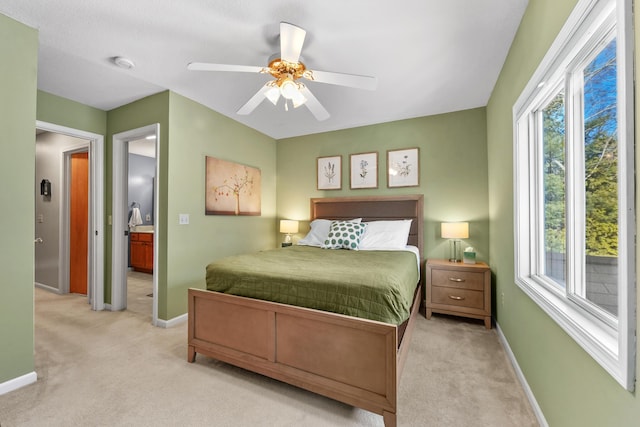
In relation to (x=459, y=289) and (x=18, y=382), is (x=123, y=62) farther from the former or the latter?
(x=459, y=289)

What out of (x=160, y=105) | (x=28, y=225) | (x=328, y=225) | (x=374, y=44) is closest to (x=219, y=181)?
(x=160, y=105)

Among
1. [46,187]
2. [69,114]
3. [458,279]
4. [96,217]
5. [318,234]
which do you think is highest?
[69,114]

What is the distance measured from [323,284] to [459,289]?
197cm

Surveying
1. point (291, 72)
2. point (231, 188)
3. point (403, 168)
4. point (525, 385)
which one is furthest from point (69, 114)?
point (525, 385)

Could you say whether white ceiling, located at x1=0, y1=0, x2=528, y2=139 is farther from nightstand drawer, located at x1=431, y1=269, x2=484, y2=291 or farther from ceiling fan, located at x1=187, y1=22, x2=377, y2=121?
nightstand drawer, located at x1=431, y1=269, x2=484, y2=291

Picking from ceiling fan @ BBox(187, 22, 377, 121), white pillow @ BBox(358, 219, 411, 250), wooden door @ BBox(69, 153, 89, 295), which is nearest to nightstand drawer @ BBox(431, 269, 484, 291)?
white pillow @ BBox(358, 219, 411, 250)

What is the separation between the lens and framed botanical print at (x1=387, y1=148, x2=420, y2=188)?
3695 mm

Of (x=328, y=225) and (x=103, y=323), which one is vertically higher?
(x=328, y=225)

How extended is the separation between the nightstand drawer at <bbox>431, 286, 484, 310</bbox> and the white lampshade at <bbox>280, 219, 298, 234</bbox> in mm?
2087

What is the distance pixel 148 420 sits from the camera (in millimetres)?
1559

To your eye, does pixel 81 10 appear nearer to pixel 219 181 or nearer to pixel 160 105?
pixel 160 105

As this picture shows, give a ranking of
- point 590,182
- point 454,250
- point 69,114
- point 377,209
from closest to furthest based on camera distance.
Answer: point 590,182
point 69,114
point 454,250
point 377,209

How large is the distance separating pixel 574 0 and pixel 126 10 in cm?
245

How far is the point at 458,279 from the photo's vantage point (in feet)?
9.82
